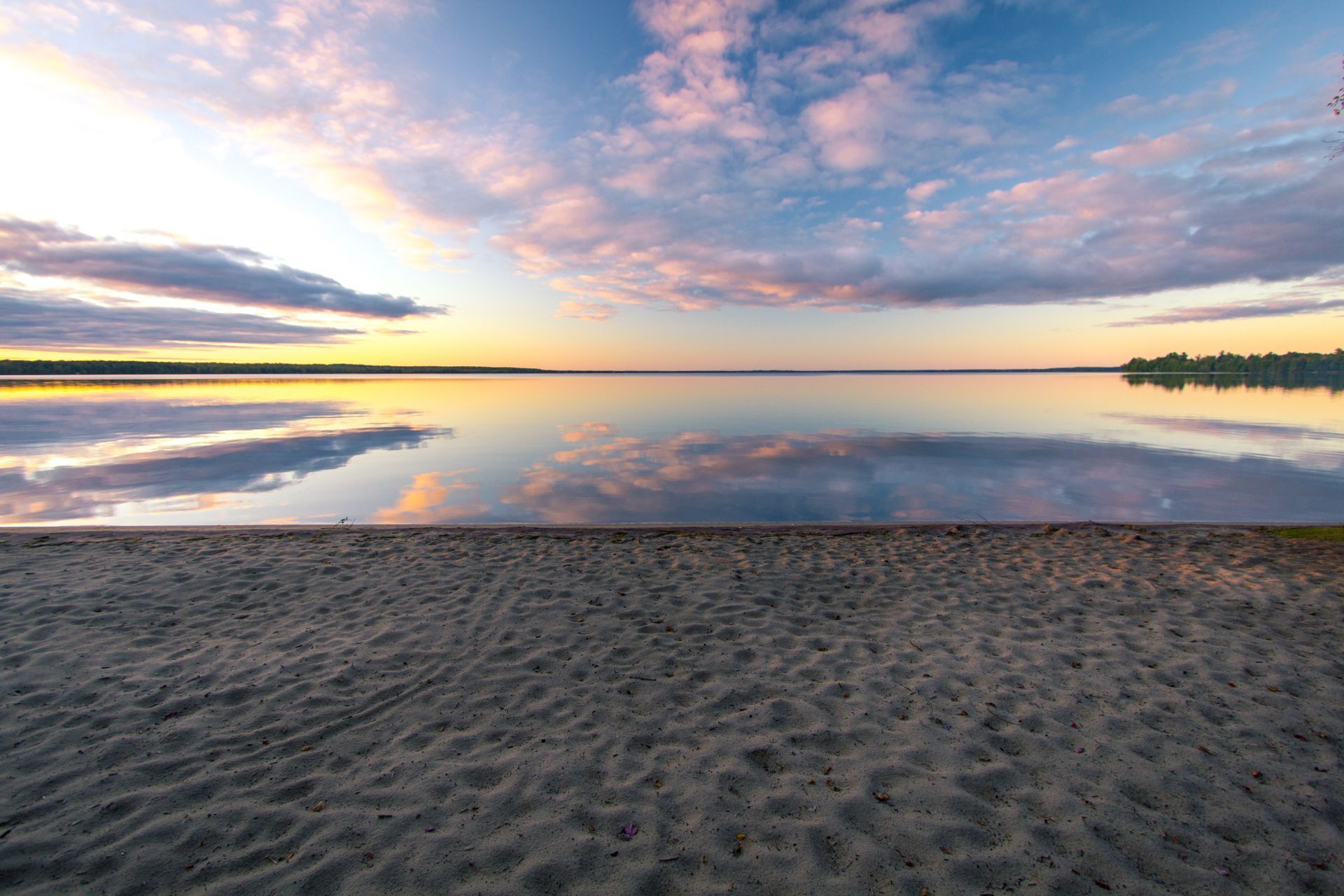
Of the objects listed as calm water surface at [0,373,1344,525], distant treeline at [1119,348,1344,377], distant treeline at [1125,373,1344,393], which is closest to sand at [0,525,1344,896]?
calm water surface at [0,373,1344,525]

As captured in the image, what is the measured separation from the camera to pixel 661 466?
56.5 feet

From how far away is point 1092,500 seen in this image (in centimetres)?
1318

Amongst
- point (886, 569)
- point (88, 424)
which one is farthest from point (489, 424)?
point (886, 569)

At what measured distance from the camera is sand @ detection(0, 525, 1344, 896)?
3174mm

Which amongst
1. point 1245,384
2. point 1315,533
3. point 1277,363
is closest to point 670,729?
point 1315,533

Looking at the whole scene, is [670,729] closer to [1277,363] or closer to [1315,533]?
[1315,533]

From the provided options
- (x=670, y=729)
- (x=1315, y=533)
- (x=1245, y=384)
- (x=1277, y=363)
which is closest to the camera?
(x=670, y=729)

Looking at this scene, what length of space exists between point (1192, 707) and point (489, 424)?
27.4 meters

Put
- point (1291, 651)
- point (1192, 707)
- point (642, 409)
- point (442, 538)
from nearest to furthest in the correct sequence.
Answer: point (1192, 707), point (1291, 651), point (442, 538), point (642, 409)

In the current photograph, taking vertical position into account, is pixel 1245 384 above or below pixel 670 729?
above

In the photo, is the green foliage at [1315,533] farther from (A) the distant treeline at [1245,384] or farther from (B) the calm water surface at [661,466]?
(A) the distant treeline at [1245,384]

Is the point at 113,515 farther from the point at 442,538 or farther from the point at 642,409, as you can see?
the point at 642,409

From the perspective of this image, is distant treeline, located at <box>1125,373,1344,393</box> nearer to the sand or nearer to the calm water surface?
the calm water surface

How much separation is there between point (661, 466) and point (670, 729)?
12988 mm
